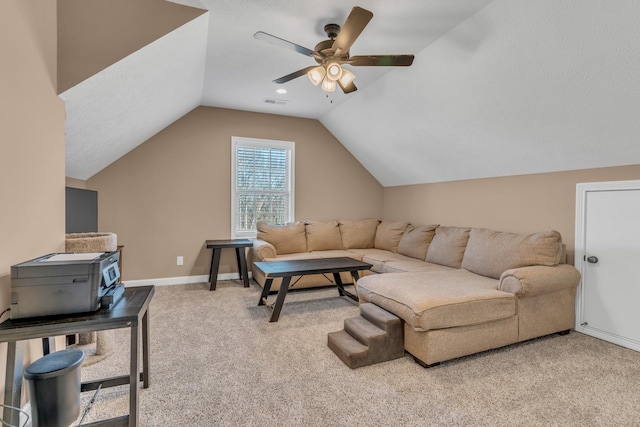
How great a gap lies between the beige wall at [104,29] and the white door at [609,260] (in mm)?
3837

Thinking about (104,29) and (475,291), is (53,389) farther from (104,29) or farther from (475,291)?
(475,291)

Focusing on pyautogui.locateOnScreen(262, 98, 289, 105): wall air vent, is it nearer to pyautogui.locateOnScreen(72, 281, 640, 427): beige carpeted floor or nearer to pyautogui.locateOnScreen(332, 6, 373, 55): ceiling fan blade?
pyautogui.locateOnScreen(332, 6, 373, 55): ceiling fan blade

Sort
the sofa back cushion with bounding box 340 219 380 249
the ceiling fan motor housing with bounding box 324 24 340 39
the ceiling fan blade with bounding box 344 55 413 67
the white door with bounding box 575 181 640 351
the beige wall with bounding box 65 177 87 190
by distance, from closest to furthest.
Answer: the ceiling fan blade with bounding box 344 55 413 67 → the ceiling fan motor housing with bounding box 324 24 340 39 → the white door with bounding box 575 181 640 351 → the beige wall with bounding box 65 177 87 190 → the sofa back cushion with bounding box 340 219 380 249

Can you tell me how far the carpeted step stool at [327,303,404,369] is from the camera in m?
2.29

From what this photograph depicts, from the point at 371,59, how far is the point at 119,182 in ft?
12.2

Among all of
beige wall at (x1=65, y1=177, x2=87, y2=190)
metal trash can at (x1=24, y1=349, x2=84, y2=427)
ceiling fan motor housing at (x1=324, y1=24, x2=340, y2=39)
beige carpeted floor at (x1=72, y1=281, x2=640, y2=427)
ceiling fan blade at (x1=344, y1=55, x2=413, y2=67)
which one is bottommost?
beige carpeted floor at (x1=72, y1=281, x2=640, y2=427)

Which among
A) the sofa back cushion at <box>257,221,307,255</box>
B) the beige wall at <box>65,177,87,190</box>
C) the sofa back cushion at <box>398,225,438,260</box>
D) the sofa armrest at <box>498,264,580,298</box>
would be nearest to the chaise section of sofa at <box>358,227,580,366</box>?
the sofa armrest at <box>498,264,580,298</box>

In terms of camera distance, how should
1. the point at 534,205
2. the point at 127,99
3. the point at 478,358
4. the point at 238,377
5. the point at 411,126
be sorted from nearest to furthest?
the point at 238,377 < the point at 478,358 < the point at 127,99 < the point at 534,205 < the point at 411,126

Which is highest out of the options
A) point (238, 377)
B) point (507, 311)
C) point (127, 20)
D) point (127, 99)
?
point (127, 20)

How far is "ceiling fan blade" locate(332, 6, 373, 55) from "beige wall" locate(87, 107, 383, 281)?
293cm

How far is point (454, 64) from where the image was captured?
2.84 m

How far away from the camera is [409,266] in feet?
12.4

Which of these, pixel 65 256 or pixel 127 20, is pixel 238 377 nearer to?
pixel 65 256

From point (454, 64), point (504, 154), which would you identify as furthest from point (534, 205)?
point (454, 64)
